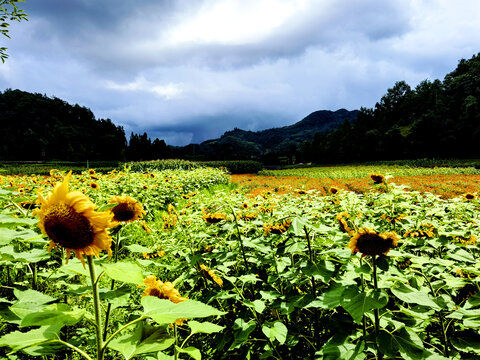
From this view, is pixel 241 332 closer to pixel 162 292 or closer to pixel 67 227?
pixel 162 292

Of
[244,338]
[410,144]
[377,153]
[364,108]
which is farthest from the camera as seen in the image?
[364,108]

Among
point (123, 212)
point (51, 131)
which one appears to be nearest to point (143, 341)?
point (123, 212)

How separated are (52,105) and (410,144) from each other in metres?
89.9

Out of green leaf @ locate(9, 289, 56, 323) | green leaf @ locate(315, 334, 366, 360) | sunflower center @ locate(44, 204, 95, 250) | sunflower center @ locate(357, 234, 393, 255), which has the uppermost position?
sunflower center @ locate(44, 204, 95, 250)

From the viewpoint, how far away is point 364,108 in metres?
49.7

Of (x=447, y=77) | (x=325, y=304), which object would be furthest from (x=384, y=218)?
(x=447, y=77)

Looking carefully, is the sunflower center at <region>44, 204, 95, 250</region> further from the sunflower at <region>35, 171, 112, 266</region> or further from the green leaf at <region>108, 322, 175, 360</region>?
the green leaf at <region>108, 322, 175, 360</region>

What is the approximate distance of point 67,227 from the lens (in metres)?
0.79

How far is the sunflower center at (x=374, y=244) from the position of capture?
1196 millimetres

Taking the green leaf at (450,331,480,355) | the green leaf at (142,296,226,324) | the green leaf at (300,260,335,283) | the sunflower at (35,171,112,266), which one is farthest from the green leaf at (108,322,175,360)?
the green leaf at (450,331,480,355)

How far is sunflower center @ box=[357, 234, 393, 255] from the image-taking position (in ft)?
3.92

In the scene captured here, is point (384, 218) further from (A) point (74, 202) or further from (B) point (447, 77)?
(B) point (447, 77)

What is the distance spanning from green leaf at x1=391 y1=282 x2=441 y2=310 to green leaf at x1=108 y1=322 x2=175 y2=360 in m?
1.05

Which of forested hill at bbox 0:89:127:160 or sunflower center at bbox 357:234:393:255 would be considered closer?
sunflower center at bbox 357:234:393:255
